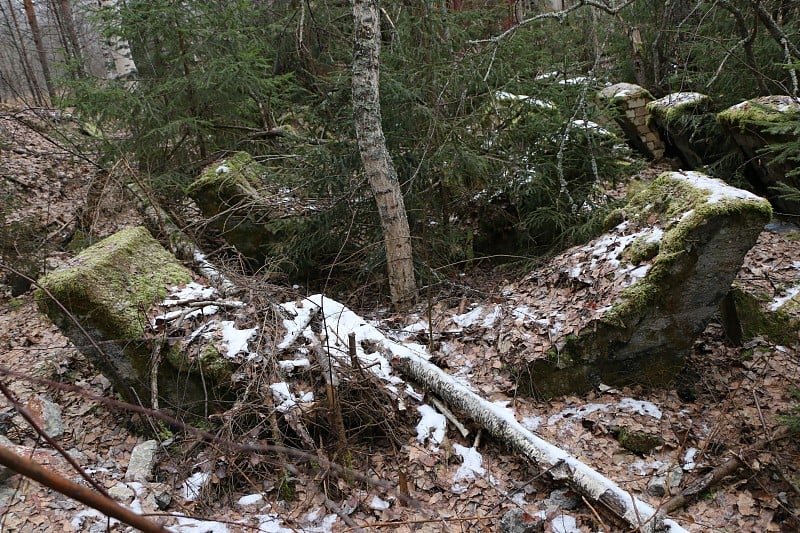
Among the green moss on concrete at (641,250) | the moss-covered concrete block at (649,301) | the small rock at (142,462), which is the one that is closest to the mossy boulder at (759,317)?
the moss-covered concrete block at (649,301)

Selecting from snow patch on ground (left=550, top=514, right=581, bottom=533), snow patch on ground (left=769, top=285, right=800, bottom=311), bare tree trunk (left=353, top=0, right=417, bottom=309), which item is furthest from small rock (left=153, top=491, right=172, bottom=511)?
snow patch on ground (left=769, top=285, right=800, bottom=311)

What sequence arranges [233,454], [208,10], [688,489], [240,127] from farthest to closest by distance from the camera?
1. [240,127]
2. [208,10]
3. [233,454]
4. [688,489]

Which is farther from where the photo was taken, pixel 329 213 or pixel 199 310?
pixel 329 213

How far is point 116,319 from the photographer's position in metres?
4.20

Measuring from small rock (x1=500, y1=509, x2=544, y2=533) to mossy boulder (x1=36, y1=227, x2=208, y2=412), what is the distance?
2666mm

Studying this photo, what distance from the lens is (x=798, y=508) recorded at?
311 centimetres

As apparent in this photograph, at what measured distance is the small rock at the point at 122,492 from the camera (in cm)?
354

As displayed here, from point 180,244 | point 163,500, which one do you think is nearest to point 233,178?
point 180,244

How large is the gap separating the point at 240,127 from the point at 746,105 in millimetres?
8075

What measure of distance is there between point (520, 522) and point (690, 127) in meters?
7.59

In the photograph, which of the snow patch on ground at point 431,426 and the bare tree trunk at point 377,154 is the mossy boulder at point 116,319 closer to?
the snow patch on ground at point 431,426

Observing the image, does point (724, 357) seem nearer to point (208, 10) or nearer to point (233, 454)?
point (233, 454)

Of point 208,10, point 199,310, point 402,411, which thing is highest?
point 208,10

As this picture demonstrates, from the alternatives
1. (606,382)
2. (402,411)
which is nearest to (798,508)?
(606,382)
